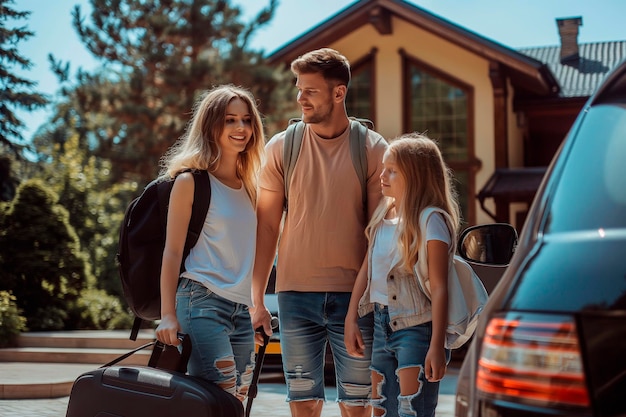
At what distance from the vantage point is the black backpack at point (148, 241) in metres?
3.96

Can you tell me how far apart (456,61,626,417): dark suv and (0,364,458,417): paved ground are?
6.44m

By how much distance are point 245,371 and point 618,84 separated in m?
2.30

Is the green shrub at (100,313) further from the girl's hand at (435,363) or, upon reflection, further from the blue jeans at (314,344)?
the girl's hand at (435,363)

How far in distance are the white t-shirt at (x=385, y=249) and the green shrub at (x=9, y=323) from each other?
1152 centimetres

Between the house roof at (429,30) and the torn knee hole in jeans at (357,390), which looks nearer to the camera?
the torn knee hole in jeans at (357,390)

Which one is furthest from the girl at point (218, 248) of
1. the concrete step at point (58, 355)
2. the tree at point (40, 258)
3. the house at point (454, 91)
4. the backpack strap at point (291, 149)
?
the house at point (454, 91)

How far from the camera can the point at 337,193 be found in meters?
4.41

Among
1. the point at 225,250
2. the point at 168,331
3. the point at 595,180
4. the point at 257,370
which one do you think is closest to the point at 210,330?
the point at 168,331

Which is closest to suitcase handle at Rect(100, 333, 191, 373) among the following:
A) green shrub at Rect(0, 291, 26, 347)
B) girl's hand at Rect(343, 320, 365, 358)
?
girl's hand at Rect(343, 320, 365, 358)

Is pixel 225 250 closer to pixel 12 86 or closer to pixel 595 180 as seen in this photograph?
pixel 595 180

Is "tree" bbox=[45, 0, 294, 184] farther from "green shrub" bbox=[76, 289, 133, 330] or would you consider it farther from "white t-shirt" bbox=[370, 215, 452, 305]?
"white t-shirt" bbox=[370, 215, 452, 305]

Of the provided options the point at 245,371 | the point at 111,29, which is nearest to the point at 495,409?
the point at 245,371

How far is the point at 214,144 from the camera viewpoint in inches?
165

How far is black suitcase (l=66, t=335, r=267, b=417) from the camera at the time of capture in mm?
3469
